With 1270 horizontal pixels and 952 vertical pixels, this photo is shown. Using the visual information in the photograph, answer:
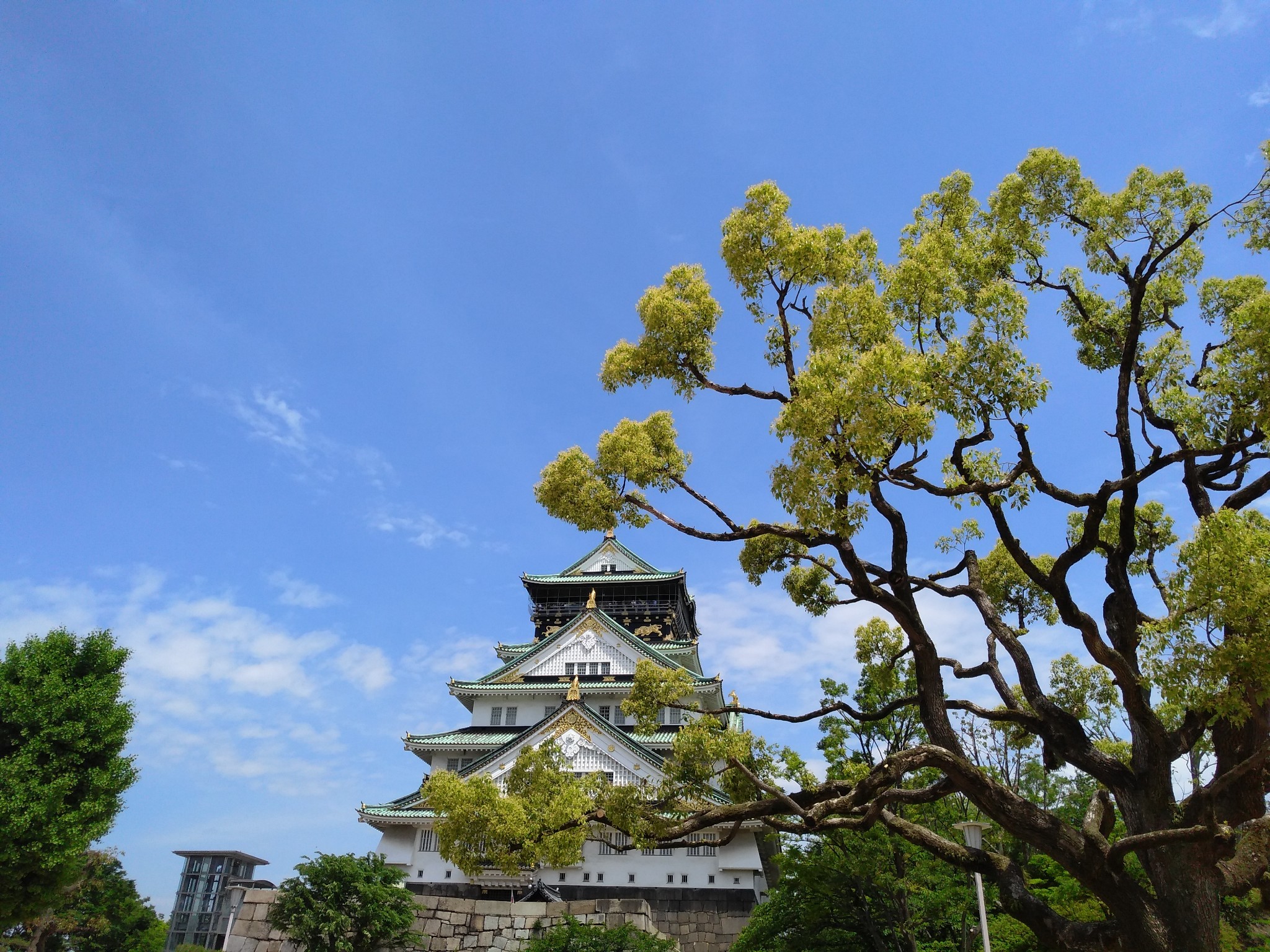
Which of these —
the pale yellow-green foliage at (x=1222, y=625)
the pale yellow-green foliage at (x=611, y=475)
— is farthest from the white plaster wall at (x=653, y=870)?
the pale yellow-green foliage at (x=1222, y=625)

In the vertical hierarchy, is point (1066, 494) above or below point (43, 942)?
above

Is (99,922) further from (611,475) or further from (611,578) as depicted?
(611,475)

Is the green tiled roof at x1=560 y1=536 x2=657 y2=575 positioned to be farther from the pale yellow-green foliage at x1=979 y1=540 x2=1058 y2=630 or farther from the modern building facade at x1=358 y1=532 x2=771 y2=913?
the pale yellow-green foliage at x1=979 y1=540 x2=1058 y2=630

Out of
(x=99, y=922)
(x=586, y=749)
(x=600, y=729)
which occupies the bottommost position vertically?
(x=99, y=922)

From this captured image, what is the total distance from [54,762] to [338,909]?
22.2 ft

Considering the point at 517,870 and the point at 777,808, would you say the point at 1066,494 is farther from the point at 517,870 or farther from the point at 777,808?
the point at 517,870

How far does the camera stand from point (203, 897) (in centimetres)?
3538

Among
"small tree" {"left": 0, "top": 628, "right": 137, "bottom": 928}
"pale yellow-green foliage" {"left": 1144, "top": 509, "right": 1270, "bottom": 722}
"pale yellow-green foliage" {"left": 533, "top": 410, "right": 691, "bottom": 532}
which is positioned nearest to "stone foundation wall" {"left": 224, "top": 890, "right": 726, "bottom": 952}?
"small tree" {"left": 0, "top": 628, "right": 137, "bottom": 928}

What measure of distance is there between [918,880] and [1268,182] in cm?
1209

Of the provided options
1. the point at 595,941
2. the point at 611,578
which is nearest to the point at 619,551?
the point at 611,578

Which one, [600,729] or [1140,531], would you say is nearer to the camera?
[1140,531]

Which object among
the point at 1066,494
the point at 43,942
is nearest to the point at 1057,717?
the point at 1066,494

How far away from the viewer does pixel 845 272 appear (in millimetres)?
10250

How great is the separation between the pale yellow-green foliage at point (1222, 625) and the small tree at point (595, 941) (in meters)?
11.9
